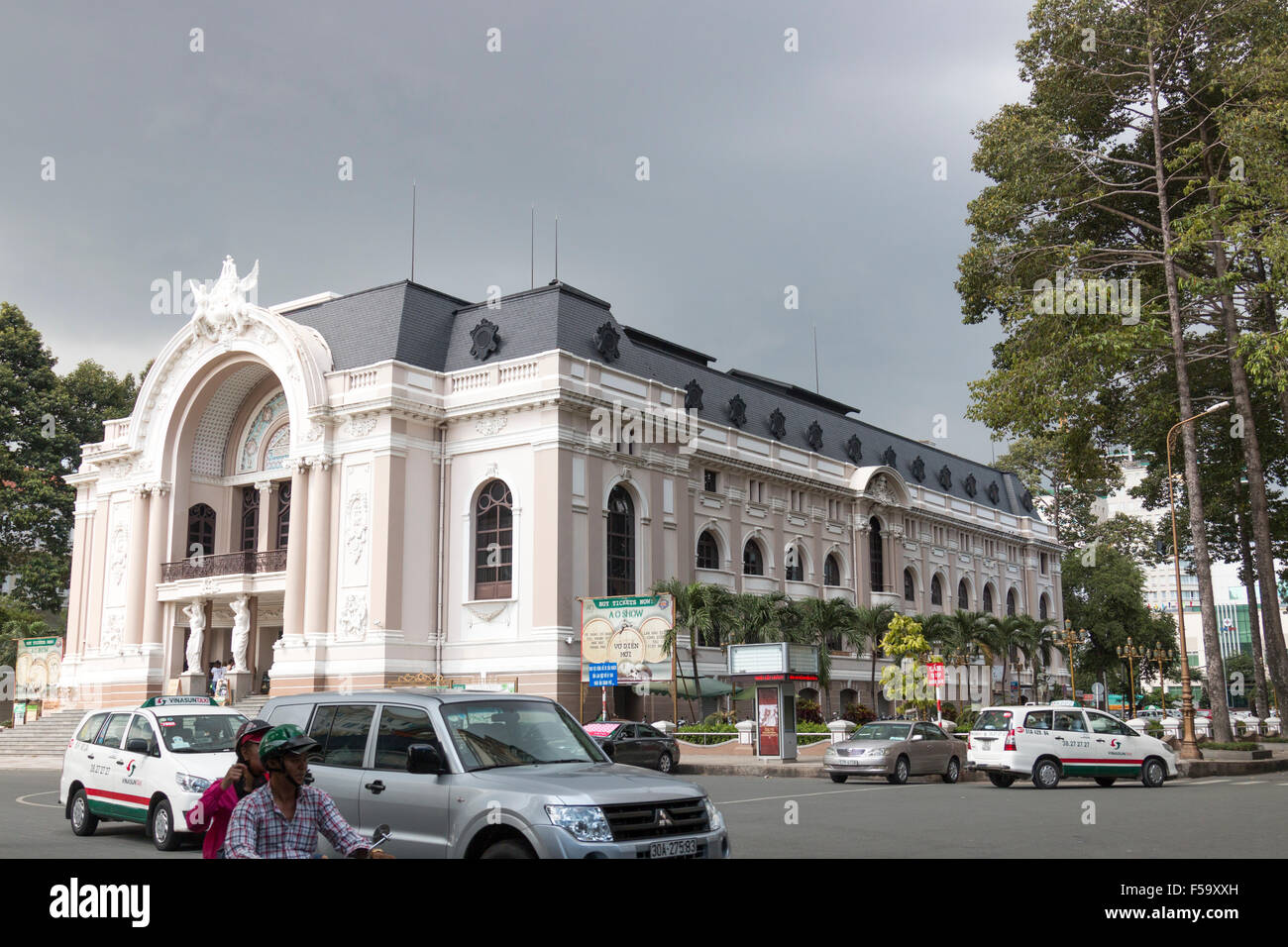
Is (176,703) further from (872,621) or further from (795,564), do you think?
(795,564)

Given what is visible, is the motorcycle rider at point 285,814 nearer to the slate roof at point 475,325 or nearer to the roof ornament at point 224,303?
the slate roof at point 475,325

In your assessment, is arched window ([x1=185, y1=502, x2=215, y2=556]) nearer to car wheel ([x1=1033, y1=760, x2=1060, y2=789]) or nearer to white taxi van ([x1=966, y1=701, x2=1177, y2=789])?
white taxi van ([x1=966, y1=701, x2=1177, y2=789])

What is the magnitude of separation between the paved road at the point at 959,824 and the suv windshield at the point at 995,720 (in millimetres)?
1211

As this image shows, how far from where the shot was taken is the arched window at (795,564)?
166 ft

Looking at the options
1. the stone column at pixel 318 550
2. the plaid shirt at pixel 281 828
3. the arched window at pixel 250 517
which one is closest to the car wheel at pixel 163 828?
the plaid shirt at pixel 281 828

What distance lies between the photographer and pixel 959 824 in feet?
51.8

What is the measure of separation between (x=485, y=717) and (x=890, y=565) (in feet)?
159

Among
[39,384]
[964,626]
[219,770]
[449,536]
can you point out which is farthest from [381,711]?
[39,384]

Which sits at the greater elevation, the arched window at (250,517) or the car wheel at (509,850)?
the arched window at (250,517)

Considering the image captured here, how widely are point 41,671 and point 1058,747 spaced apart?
4099 centimetres

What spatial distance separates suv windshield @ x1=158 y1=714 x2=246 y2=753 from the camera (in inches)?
595

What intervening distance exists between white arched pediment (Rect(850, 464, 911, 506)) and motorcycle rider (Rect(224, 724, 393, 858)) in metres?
49.2

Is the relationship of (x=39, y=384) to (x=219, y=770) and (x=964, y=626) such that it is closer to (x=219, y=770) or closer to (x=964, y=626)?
(x=964, y=626)

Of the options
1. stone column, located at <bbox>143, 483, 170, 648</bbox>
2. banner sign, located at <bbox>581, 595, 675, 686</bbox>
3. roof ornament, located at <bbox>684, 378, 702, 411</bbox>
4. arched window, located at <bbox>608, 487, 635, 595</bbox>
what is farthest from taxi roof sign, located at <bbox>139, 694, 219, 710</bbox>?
roof ornament, located at <bbox>684, 378, 702, 411</bbox>
